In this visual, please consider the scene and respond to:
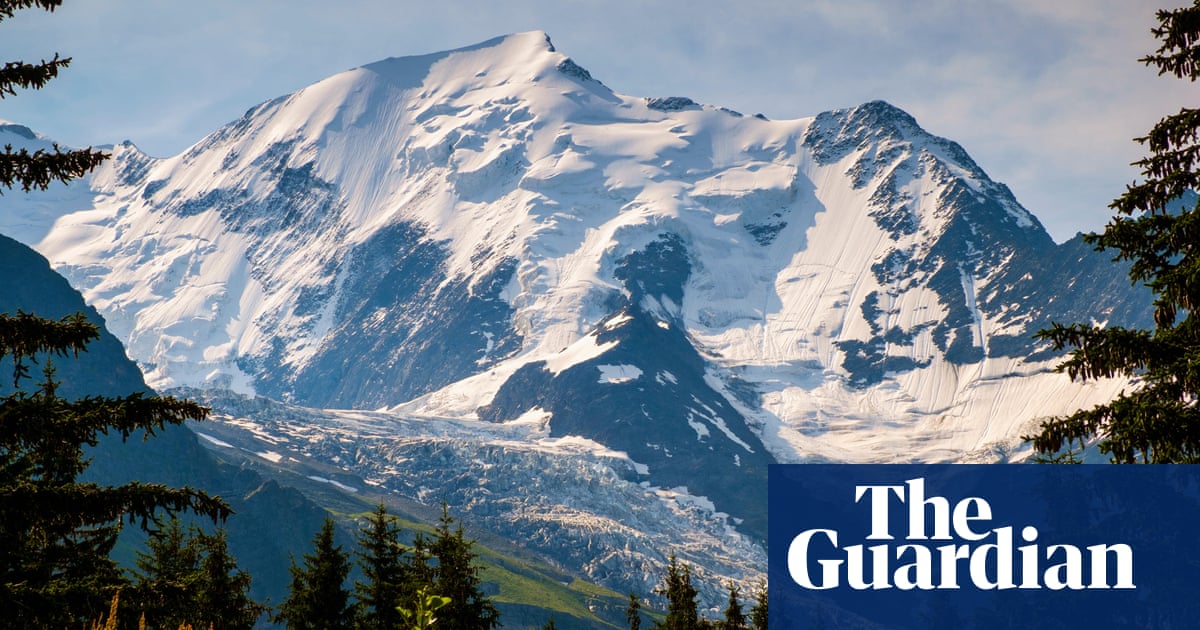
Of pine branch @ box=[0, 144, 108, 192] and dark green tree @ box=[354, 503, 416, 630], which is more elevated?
pine branch @ box=[0, 144, 108, 192]

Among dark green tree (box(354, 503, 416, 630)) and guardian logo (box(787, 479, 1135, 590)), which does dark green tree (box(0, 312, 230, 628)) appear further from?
dark green tree (box(354, 503, 416, 630))

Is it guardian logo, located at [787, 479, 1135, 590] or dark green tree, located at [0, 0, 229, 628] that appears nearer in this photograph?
dark green tree, located at [0, 0, 229, 628]

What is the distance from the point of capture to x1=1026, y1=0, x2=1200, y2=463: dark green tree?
15.2m

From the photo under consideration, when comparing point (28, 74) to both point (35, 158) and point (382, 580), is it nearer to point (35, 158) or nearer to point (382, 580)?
point (35, 158)

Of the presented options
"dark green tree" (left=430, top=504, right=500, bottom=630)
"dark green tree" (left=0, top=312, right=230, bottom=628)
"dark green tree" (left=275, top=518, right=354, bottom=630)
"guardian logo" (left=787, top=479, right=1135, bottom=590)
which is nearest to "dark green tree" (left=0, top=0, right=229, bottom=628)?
"dark green tree" (left=0, top=312, right=230, bottom=628)

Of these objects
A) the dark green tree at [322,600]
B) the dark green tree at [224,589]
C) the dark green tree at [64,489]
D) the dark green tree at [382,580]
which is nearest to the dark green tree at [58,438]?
the dark green tree at [64,489]

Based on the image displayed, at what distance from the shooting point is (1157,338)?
15688 millimetres

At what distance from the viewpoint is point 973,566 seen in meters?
19.0

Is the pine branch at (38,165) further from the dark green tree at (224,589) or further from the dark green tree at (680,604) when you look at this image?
the dark green tree at (680,604)

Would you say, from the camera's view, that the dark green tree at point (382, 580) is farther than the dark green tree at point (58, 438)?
Yes

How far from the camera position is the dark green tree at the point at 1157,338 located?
1516cm

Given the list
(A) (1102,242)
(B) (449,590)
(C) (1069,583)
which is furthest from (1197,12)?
(B) (449,590)

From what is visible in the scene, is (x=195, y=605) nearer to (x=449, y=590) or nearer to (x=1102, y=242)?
(x=1102, y=242)

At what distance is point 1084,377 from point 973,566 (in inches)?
169
